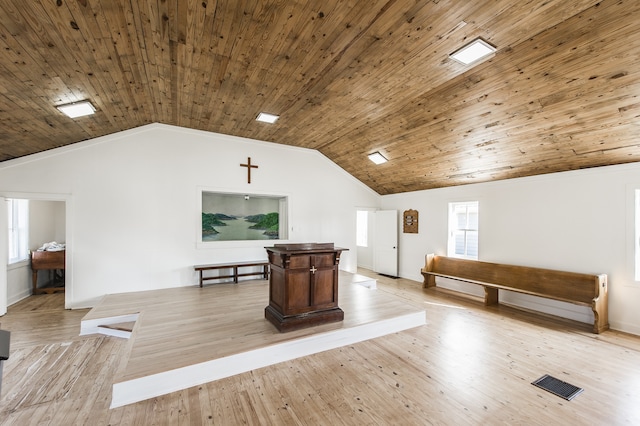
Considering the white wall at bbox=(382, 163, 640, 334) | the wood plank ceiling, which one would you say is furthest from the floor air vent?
the wood plank ceiling

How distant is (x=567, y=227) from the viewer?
429 cm

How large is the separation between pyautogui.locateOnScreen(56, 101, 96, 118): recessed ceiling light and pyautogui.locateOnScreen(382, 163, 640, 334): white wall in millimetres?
6299

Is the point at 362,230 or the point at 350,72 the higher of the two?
the point at 350,72

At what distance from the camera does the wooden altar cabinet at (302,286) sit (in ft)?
10.5

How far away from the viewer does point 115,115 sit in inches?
160

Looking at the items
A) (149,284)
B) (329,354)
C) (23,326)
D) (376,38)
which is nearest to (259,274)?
(149,284)

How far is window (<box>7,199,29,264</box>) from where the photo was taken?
16.0 ft

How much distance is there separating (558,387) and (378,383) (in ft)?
5.24

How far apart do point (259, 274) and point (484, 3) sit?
5356 millimetres

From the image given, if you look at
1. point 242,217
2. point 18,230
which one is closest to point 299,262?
point 242,217

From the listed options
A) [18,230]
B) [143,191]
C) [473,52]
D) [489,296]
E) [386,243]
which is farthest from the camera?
[386,243]

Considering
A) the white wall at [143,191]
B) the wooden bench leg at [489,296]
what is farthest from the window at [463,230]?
the white wall at [143,191]

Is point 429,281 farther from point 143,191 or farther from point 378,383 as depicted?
point 143,191

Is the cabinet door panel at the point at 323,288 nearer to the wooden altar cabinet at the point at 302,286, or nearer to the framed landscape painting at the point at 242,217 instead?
the wooden altar cabinet at the point at 302,286
